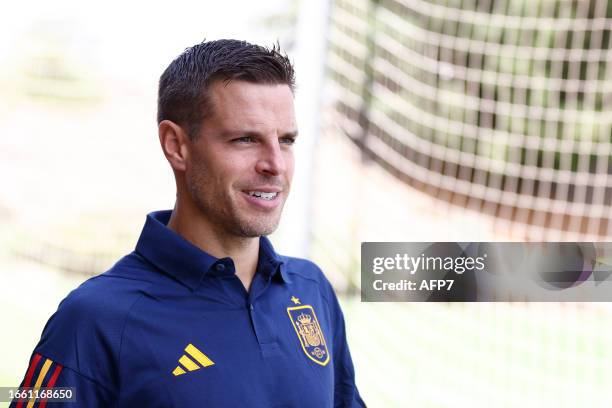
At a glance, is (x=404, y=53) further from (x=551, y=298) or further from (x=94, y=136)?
(x=94, y=136)

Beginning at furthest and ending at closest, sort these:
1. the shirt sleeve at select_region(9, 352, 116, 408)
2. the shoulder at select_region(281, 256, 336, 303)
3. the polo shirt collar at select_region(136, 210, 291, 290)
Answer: the shoulder at select_region(281, 256, 336, 303)
the polo shirt collar at select_region(136, 210, 291, 290)
the shirt sleeve at select_region(9, 352, 116, 408)

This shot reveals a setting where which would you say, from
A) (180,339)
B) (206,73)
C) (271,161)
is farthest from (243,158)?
(180,339)

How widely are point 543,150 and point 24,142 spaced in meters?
3.58

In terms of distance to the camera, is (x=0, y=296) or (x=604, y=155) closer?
(x=0, y=296)

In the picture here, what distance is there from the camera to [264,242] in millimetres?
1354

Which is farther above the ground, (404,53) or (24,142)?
(404,53)

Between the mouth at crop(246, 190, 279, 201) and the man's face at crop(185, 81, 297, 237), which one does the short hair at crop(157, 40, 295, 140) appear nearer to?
the man's face at crop(185, 81, 297, 237)

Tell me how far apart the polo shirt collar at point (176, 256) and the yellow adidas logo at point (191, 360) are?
10 centimetres

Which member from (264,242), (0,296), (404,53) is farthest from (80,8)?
(264,242)

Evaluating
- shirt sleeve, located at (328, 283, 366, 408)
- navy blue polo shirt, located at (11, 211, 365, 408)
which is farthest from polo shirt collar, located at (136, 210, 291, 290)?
→ shirt sleeve, located at (328, 283, 366, 408)

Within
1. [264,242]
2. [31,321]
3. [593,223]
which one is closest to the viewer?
[264,242]

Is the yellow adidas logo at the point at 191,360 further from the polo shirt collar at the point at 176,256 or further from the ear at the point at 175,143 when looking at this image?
the ear at the point at 175,143

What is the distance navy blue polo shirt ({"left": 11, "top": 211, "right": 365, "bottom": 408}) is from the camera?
1.10 m

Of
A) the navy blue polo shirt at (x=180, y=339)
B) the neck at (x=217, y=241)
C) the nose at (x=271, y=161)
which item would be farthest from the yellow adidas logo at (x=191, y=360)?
the nose at (x=271, y=161)
